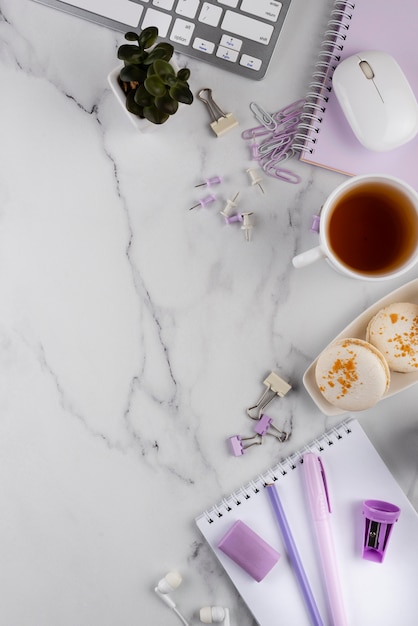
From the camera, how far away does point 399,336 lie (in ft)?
2.58

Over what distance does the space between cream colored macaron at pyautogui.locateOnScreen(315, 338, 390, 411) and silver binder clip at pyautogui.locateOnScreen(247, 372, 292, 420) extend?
54 mm

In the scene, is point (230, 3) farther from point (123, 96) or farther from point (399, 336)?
point (399, 336)

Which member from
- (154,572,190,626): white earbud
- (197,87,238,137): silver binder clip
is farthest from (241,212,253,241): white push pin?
(154,572,190,626): white earbud

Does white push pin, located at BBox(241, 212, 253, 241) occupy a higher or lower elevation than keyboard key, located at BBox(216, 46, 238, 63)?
lower

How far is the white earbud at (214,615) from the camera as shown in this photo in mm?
838

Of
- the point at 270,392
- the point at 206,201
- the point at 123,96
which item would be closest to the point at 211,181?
the point at 206,201

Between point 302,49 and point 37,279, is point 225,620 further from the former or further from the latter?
point 302,49

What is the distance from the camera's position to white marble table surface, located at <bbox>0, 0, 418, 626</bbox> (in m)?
0.84

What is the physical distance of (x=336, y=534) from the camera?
839 millimetres

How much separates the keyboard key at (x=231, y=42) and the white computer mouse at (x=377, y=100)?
0.44ft

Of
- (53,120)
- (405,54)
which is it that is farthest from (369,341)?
(53,120)

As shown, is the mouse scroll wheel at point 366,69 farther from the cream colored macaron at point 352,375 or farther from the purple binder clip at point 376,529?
the purple binder clip at point 376,529

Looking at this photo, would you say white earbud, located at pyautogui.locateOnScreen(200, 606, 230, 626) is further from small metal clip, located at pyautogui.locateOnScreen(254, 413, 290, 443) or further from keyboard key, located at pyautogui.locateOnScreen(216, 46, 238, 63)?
keyboard key, located at pyautogui.locateOnScreen(216, 46, 238, 63)

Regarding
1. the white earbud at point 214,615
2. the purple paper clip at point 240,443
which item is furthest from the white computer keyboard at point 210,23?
the white earbud at point 214,615
